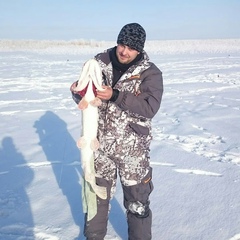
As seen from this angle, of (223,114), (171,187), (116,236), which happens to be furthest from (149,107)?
(223,114)

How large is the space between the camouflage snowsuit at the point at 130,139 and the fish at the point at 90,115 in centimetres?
11

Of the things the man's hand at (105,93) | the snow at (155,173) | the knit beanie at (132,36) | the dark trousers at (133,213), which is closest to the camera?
the man's hand at (105,93)

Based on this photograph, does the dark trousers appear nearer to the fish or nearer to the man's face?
the fish

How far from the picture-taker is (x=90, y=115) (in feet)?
7.85

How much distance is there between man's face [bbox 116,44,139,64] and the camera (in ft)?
7.98

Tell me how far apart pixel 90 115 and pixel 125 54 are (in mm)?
532

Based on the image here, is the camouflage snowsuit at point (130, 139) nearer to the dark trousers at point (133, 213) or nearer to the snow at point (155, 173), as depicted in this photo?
the dark trousers at point (133, 213)

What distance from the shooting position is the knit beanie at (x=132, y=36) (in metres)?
2.41

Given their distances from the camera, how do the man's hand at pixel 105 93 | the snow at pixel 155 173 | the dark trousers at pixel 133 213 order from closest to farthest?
the man's hand at pixel 105 93 → the dark trousers at pixel 133 213 → the snow at pixel 155 173

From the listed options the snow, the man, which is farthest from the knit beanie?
the snow

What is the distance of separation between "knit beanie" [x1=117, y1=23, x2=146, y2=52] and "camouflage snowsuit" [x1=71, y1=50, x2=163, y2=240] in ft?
0.41

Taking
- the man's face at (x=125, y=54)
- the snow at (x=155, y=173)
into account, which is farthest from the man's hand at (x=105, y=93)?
the snow at (x=155, y=173)

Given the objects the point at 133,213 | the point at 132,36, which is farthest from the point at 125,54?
the point at 133,213

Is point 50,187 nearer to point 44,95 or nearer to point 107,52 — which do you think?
point 107,52
